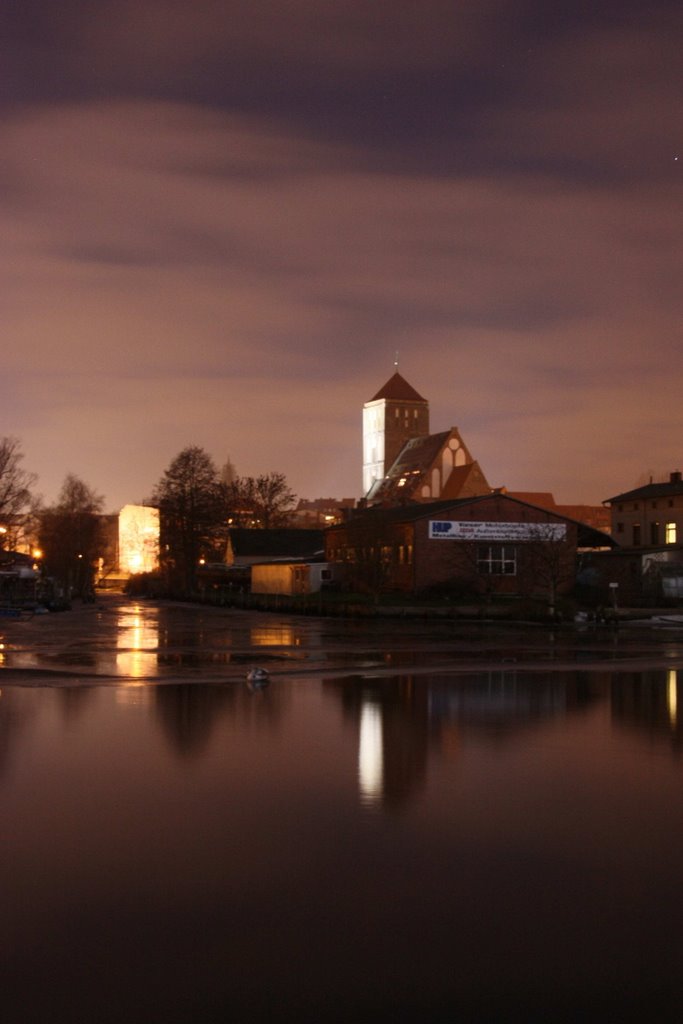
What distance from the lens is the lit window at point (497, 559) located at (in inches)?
2474

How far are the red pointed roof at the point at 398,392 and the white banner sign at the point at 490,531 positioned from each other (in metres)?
133

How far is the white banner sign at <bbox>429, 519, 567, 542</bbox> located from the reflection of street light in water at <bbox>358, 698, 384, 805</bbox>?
1730 inches

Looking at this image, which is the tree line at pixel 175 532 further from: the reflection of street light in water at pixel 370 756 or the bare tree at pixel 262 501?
the reflection of street light in water at pixel 370 756

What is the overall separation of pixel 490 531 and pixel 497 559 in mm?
1552

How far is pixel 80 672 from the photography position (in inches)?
994

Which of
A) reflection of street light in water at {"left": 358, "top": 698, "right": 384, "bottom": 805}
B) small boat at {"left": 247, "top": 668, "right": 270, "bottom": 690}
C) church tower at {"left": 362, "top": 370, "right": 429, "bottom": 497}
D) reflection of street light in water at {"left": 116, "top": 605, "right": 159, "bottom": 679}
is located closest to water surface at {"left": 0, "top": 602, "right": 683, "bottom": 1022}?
reflection of street light in water at {"left": 358, "top": 698, "right": 384, "bottom": 805}

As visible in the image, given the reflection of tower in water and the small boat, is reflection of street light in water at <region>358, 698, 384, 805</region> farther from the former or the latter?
the small boat

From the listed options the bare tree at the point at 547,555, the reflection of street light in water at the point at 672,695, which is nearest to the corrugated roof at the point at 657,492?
the bare tree at the point at 547,555

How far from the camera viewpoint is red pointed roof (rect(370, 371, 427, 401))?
19625cm

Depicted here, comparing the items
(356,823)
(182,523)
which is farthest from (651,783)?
(182,523)

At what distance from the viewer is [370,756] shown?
564 inches

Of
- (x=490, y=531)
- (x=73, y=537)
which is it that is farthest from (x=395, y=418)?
(x=490, y=531)

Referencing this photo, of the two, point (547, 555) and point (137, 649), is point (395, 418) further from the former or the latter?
point (137, 649)

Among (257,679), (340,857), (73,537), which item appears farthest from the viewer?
(73,537)
